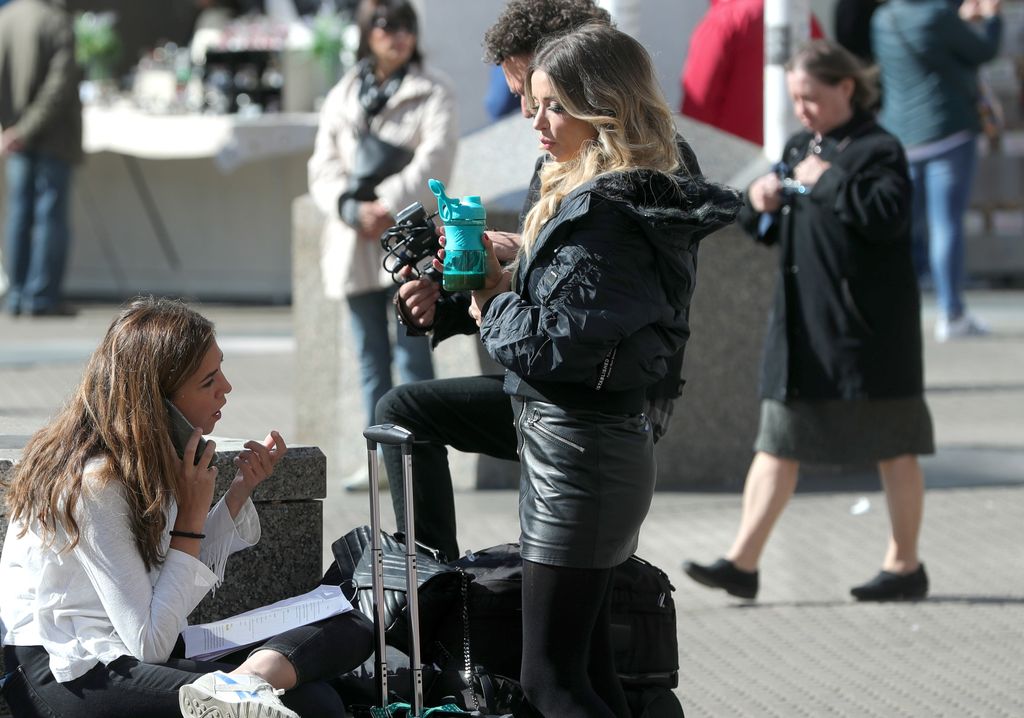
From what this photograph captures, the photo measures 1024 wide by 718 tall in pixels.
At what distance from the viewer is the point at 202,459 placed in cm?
358

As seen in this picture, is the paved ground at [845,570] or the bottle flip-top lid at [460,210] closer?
the bottle flip-top lid at [460,210]

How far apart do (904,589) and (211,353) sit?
2.90 meters

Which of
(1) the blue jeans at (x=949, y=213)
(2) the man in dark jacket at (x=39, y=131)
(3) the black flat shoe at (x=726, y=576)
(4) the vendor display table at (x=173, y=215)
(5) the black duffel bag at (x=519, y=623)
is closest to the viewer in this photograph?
(5) the black duffel bag at (x=519, y=623)

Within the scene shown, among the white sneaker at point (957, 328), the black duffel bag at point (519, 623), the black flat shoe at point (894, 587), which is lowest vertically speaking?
the white sneaker at point (957, 328)

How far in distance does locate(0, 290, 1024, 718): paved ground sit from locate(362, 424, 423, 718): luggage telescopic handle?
3.57 ft

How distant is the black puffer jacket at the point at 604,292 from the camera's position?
3.38m

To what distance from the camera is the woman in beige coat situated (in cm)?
671

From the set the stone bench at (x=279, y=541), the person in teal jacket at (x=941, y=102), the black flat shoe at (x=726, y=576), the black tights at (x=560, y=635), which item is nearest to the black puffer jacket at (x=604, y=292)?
the black tights at (x=560, y=635)

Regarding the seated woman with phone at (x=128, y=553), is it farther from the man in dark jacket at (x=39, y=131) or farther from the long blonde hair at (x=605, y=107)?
the man in dark jacket at (x=39, y=131)

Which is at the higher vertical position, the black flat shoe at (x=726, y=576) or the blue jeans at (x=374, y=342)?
the blue jeans at (x=374, y=342)

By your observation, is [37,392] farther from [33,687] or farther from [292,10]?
[292,10]

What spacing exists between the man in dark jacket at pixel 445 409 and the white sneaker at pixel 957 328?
701 cm

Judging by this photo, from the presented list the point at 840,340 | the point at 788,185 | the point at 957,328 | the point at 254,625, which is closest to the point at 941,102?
the point at 957,328

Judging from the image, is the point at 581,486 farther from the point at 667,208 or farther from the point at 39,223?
the point at 39,223
